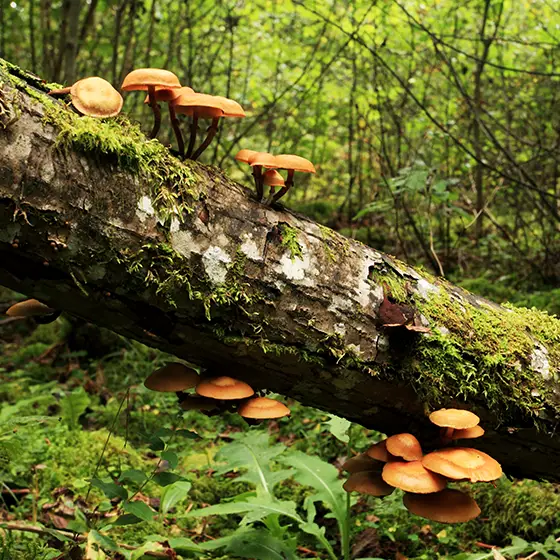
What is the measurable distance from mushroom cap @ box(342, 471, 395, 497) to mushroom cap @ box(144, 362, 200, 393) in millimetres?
733

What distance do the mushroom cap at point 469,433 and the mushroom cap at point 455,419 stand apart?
0.05m

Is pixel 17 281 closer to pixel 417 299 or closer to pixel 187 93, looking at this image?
pixel 187 93

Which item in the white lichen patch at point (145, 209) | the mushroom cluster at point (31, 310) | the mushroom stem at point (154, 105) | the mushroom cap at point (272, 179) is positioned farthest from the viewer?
the mushroom cap at point (272, 179)

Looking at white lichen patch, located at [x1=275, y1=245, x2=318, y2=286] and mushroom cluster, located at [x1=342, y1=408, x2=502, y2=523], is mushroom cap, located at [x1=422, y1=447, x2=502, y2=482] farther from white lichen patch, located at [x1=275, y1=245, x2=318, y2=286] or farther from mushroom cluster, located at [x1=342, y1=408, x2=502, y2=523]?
white lichen patch, located at [x1=275, y1=245, x2=318, y2=286]

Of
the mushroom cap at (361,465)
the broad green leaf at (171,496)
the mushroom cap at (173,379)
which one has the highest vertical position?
the mushroom cap at (173,379)

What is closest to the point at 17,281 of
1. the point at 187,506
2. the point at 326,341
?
the point at 326,341

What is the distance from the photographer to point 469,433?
206cm

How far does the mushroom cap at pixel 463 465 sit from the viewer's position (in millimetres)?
1849

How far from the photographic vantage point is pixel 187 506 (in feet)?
12.0

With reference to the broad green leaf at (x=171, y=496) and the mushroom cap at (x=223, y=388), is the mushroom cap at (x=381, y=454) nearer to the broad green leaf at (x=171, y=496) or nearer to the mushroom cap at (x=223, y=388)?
the mushroom cap at (x=223, y=388)

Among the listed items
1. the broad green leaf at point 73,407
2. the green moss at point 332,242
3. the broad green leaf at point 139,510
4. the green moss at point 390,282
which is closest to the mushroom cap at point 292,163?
the green moss at point 332,242

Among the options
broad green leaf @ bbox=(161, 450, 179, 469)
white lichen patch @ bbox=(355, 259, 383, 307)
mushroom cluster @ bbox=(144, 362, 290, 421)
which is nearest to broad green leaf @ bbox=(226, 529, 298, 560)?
broad green leaf @ bbox=(161, 450, 179, 469)

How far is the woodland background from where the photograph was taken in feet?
11.4

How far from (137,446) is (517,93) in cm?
738
